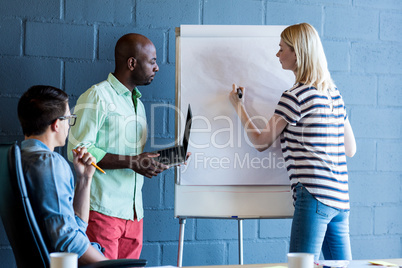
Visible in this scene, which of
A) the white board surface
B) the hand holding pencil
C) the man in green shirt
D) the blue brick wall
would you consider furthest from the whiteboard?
the hand holding pencil

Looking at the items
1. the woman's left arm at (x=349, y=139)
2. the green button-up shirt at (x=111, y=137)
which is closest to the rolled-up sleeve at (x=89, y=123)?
→ the green button-up shirt at (x=111, y=137)

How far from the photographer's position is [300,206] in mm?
1878

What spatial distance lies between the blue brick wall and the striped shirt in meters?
0.78

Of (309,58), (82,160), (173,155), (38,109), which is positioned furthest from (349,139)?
(38,109)

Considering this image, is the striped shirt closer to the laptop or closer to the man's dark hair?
the laptop

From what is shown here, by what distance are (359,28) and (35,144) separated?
203cm

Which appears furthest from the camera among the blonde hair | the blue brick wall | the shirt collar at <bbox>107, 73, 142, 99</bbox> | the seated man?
the blue brick wall

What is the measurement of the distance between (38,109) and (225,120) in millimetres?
995

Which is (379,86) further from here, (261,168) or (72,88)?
(72,88)

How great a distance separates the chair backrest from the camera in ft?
3.72

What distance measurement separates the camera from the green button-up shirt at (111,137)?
2.01 m

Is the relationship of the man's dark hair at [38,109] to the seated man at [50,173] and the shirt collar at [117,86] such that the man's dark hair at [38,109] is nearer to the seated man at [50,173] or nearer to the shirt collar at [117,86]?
the seated man at [50,173]

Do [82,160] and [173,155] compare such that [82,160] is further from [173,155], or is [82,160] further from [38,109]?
[173,155]

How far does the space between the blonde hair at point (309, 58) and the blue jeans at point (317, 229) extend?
421 mm
